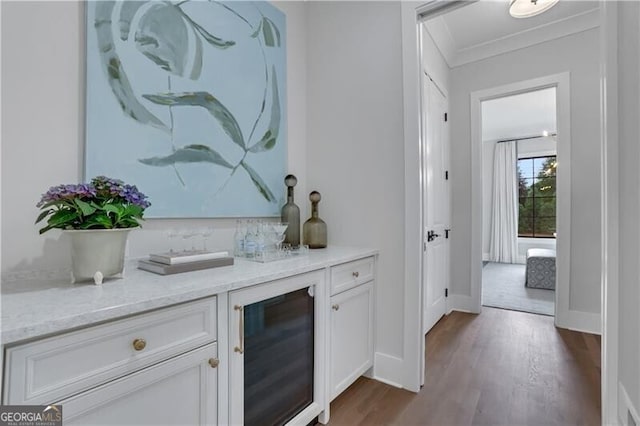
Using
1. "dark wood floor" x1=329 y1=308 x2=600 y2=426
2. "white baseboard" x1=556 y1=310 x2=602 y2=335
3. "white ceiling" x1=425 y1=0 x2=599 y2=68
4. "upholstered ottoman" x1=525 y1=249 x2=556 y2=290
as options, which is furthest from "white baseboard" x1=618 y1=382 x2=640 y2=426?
"upholstered ottoman" x1=525 y1=249 x2=556 y2=290

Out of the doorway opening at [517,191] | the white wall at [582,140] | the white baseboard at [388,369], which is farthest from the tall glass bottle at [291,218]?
Answer: the doorway opening at [517,191]

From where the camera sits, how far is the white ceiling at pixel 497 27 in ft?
8.93

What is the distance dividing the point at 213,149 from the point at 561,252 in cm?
327

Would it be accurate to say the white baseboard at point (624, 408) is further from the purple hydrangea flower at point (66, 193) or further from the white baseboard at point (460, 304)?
the purple hydrangea flower at point (66, 193)

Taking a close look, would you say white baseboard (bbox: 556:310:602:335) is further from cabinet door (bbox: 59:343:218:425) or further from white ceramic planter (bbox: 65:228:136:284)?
white ceramic planter (bbox: 65:228:136:284)

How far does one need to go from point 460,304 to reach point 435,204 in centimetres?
129

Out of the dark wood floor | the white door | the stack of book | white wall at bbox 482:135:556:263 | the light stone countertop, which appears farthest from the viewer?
white wall at bbox 482:135:556:263

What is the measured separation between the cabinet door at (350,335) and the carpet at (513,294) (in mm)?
2389

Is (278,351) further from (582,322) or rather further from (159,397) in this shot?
(582,322)

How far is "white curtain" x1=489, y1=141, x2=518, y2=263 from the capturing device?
6.48 metres

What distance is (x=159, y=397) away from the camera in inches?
35.7

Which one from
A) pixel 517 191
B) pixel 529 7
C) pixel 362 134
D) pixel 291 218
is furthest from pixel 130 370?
pixel 517 191

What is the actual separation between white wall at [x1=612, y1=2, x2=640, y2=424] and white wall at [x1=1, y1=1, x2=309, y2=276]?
2210 mm

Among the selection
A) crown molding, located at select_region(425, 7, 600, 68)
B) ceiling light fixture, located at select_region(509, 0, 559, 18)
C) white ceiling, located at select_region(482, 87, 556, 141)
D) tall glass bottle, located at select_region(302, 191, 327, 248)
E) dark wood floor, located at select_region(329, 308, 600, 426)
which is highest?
crown molding, located at select_region(425, 7, 600, 68)
